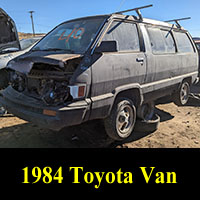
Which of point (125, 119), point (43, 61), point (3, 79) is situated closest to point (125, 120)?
point (125, 119)

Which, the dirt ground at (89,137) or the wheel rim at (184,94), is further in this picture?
the wheel rim at (184,94)

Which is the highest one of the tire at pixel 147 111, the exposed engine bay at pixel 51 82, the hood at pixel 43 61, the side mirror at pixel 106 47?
the side mirror at pixel 106 47

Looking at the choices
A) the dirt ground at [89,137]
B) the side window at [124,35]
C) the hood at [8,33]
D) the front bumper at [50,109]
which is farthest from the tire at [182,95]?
the hood at [8,33]

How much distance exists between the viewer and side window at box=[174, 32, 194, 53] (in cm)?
491

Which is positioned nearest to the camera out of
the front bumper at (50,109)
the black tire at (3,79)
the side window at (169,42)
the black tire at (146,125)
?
the front bumper at (50,109)

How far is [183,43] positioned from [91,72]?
3507 mm

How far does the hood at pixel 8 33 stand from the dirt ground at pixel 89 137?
2.34m

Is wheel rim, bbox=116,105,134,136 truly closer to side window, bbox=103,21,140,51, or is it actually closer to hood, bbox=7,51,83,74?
side window, bbox=103,21,140,51

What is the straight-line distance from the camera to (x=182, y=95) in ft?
17.9

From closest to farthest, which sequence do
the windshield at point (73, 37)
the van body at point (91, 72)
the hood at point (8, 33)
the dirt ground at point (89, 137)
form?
the van body at point (91, 72), the windshield at point (73, 37), the dirt ground at point (89, 137), the hood at point (8, 33)

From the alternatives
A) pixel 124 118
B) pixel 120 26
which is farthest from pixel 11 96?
pixel 120 26

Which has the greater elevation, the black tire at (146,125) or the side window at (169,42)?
the side window at (169,42)

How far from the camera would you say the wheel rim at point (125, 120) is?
3293 mm

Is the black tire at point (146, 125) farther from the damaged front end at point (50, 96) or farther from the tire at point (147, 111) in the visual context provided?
the damaged front end at point (50, 96)
